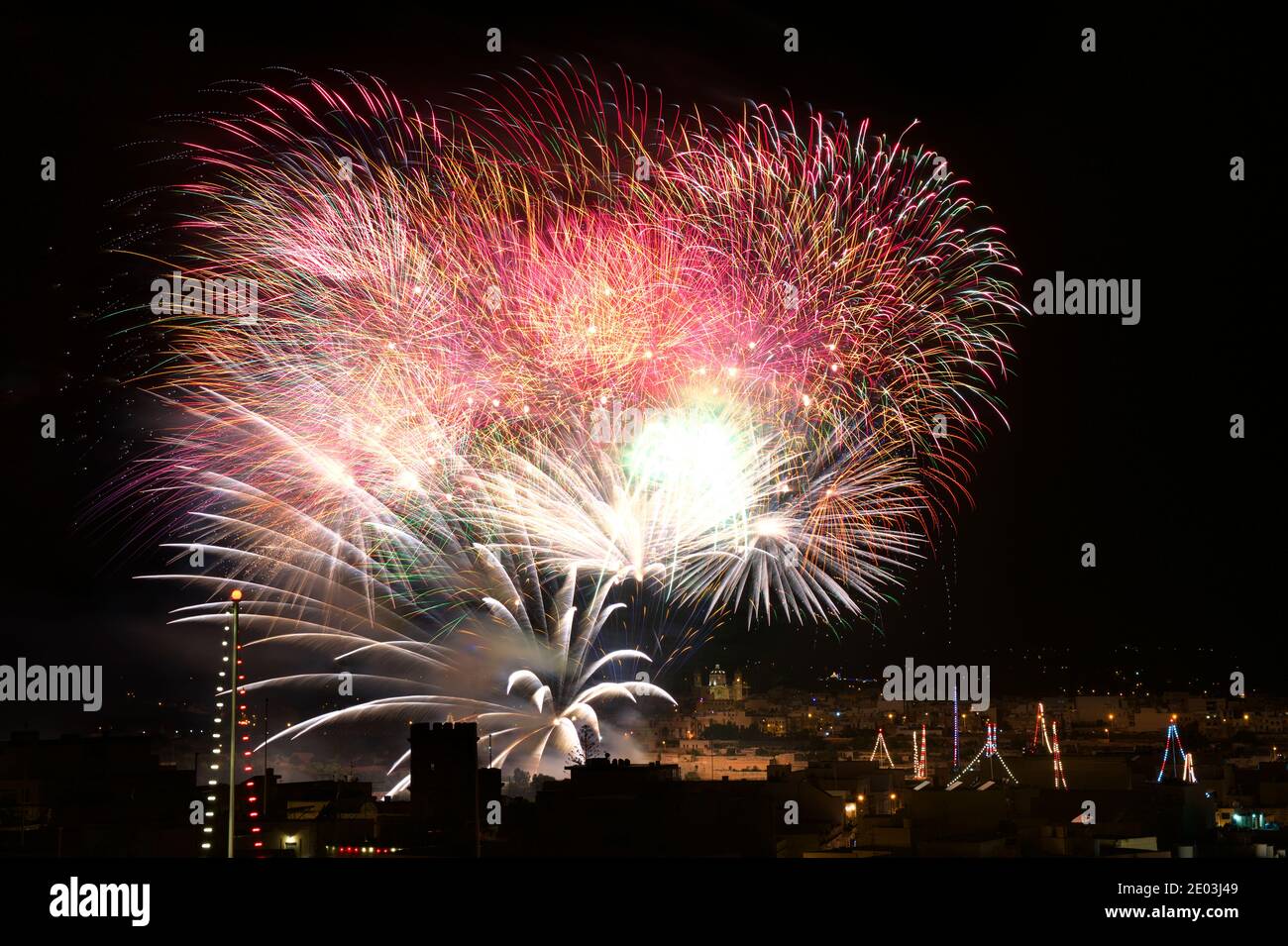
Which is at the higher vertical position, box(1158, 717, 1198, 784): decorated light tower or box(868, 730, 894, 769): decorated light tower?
box(1158, 717, 1198, 784): decorated light tower

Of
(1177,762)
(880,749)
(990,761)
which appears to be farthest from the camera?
(880,749)

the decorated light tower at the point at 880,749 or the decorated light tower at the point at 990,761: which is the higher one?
the decorated light tower at the point at 990,761

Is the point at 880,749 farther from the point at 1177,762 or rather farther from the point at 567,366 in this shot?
the point at 567,366

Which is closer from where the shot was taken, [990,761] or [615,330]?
[615,330]

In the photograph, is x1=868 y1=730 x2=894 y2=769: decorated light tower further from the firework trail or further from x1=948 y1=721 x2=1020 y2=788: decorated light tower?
the firework trail

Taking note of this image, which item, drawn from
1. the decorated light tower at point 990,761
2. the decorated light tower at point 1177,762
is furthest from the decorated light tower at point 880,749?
the decorated light tower at point 1177,762

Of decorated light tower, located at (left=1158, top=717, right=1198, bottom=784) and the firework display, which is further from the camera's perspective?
decorated light tower, located at (left=1158, top=717, right=1198, bottom=784)

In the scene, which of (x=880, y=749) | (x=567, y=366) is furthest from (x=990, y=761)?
(x=567, y=366)

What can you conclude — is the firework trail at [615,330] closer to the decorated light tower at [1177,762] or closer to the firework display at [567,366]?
the firework display at [567,366]

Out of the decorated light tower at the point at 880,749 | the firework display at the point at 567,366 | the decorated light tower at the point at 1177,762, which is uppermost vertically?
the firework display at the point at 567,366

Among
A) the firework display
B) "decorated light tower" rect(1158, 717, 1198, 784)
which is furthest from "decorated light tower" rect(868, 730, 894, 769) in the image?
the firework display

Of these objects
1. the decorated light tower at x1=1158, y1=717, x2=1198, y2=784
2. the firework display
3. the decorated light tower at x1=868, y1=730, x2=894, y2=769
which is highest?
the firework display

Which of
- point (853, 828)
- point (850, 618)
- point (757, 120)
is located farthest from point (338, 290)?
point (850, 618)
